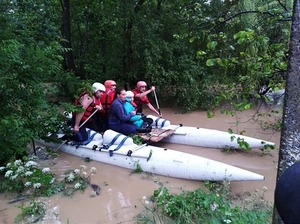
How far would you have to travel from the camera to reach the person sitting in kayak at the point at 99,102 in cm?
684

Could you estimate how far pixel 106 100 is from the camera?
742 centimetres

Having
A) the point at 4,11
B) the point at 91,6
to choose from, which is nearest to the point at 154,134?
the point at 4,11

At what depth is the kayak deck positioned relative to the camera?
6.70 m

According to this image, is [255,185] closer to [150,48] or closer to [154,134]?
[154,134]

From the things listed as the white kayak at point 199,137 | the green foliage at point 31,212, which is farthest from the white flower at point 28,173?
the white kayak at point 199,137

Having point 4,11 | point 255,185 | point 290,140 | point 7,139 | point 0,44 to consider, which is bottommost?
point 255,185

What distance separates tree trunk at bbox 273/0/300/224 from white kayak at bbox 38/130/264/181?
2672mm

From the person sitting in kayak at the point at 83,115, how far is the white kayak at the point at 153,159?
255 millimetres

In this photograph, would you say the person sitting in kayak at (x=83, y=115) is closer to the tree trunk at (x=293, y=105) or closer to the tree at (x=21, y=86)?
the tree at (x=21, y=86)

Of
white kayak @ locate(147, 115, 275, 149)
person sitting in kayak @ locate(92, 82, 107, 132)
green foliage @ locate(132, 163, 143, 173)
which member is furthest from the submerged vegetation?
white kayak @ locate(147, 115, 275, 149)

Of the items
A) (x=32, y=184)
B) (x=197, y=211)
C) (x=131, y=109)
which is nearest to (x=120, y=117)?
(x=131, y=109)

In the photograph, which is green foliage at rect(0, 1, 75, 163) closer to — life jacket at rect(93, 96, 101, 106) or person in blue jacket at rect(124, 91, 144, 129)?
life jacket at rect(93, 96, 101, 106)

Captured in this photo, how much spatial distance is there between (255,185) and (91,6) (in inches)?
341

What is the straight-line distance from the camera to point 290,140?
2463 millimetres
